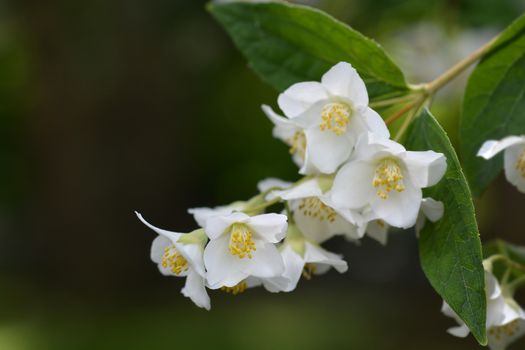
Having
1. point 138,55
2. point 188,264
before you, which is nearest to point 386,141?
point 188,264

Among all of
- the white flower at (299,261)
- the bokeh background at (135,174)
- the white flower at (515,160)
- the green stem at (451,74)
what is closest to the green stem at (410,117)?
the green stem at (451,74)

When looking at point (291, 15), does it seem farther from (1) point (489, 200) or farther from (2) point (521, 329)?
(1) point (489, 200)

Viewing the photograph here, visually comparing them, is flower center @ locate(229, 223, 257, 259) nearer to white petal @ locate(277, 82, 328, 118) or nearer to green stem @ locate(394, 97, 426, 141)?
white petal @ locate(277, 82, 328, 118)

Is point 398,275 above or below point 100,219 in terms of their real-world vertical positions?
below

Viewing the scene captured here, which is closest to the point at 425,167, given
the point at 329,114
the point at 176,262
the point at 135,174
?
the point at 329,114

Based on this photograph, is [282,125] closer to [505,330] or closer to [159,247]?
[159,247]

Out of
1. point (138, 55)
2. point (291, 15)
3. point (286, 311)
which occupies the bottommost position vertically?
point (286, 311)
